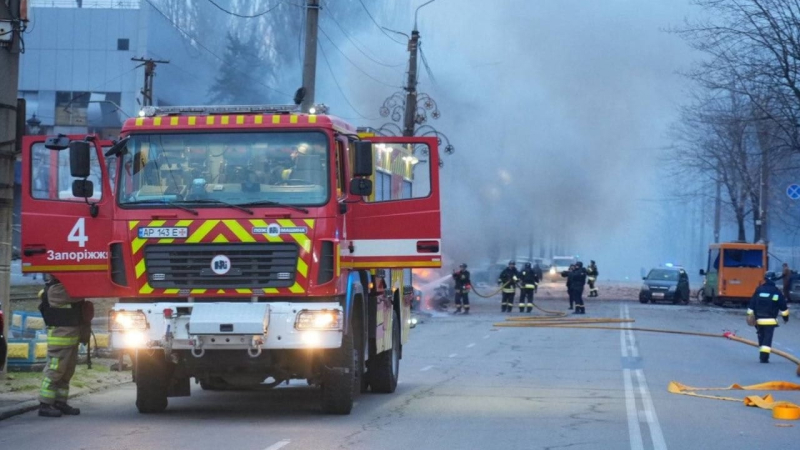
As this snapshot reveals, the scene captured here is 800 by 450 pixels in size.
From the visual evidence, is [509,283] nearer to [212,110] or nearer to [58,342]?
[212,110]

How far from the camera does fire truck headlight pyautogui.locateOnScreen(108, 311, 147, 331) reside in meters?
10.9

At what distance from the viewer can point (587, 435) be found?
10695 mm

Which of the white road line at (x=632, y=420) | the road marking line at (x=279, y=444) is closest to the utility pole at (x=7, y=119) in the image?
the road marking line at (x=279, y=444)

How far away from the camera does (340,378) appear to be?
38.0 ft

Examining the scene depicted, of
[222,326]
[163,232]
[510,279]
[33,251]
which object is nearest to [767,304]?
[222,326]

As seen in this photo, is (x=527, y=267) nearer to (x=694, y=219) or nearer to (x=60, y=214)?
(x=60, y=214)

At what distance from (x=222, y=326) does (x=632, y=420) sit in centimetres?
438

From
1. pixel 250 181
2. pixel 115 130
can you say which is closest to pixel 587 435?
pixel 250 181

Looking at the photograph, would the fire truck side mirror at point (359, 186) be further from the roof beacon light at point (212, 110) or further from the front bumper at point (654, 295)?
the front bumper at point (654, 295)

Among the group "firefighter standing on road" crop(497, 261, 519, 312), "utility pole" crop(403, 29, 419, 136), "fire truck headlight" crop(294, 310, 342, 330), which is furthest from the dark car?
"fire truck headlight" crop(294, 310, 342, 330)

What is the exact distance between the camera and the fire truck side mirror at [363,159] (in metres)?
11.1

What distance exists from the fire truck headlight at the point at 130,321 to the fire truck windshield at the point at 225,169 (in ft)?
3.51

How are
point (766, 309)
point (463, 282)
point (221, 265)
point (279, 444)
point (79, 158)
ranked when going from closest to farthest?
point (279, 444)
point (79, 158)
point (221, 265)
point (766, 309)
point (463, 282)

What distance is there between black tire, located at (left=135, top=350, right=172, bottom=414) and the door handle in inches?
55.0
